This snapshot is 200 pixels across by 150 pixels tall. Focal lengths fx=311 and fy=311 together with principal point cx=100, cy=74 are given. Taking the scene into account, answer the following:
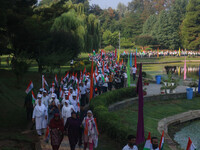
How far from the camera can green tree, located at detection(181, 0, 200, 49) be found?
2881 inches

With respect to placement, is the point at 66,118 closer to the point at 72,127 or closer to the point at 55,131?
the point at 72,127

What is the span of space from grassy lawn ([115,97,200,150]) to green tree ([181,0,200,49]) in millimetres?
56841

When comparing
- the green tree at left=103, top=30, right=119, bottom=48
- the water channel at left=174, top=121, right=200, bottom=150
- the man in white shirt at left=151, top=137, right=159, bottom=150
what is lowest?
the water channel at left=174, top=121, right=200, bottom=150

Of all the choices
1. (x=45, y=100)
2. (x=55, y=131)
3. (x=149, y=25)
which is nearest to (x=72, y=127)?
(x=55, y=131)

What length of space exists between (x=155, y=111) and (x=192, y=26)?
206 ft

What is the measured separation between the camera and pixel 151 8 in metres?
136

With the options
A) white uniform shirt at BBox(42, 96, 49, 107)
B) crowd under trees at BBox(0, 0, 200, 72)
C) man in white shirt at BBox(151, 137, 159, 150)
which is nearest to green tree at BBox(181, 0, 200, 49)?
crowd under trees at BBox(0, 0, 200, 72)

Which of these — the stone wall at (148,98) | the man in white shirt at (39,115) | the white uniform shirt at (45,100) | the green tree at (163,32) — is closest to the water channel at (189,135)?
the stone wall at (148,98)

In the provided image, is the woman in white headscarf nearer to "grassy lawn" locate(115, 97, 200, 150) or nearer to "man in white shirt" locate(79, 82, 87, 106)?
"grassy lawn" locate(115, 97, 200, 150)

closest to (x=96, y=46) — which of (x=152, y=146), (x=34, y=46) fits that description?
(x=34, y=46)

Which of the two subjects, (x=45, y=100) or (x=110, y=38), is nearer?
(x=45, y=100)

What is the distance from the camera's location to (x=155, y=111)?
1723cm

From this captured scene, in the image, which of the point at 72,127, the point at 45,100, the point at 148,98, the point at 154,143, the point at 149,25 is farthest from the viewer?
the point at 149,25

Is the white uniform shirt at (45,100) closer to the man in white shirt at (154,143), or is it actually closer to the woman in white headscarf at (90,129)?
the woman in white headscarf at (90,129)
